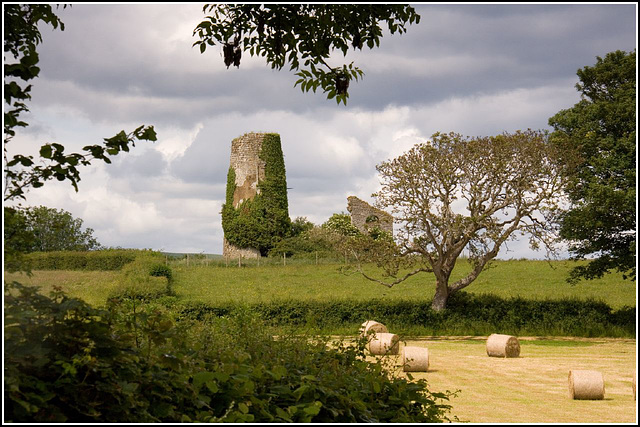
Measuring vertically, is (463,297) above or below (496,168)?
below

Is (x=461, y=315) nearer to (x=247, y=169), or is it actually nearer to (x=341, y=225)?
(x=341, y=225)

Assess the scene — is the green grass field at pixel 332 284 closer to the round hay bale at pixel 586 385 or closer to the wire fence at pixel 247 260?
the wire fence at pixel 247 260

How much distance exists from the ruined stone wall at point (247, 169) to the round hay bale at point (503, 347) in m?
29.1

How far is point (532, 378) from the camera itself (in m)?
15.2

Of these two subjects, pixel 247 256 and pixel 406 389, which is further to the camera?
pixel 247 256

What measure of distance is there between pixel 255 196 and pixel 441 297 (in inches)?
924

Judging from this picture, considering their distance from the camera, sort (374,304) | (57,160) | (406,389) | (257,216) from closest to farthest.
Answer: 1. (57,160)
2. (406,389)
3. (374,304)
4. (257,216)

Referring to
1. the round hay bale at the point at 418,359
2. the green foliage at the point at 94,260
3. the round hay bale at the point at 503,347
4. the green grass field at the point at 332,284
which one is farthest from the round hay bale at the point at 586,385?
the green foliage at the point at 94,260

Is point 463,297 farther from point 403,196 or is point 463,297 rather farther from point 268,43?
point 268,43

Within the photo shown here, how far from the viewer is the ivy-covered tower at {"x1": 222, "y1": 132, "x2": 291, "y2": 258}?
152ft

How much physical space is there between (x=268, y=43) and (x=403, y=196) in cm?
1755

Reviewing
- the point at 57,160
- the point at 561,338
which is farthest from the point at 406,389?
the point at 561,338

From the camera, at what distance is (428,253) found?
2516cm

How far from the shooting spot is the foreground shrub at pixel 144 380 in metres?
3.45
